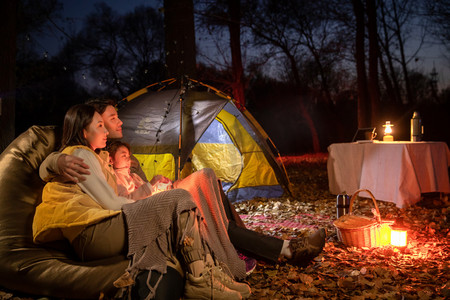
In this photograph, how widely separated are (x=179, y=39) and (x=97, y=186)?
4515 millimetres

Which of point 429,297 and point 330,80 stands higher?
point 330,80

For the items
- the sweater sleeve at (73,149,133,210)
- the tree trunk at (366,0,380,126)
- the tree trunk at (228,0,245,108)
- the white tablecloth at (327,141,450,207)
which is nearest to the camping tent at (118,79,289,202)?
the white tablecloth at (327,141,450,207)

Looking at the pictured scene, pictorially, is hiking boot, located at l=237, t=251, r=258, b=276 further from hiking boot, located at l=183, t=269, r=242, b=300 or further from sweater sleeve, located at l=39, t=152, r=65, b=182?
sweater sleeve, located at l=39, t=152, r=65, b=182

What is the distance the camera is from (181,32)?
5.98 m

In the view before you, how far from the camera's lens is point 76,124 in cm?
207

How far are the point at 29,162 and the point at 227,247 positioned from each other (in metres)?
1.39

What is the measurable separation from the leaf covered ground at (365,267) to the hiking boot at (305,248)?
9 cm

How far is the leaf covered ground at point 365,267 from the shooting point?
88.9 inches

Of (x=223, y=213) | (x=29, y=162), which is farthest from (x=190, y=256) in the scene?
(x=29, y=162)

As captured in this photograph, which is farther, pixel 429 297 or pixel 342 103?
pixel 342 103

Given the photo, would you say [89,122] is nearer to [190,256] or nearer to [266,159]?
[190,256]

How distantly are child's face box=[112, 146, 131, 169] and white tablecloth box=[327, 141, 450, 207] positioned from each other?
3.39 metres

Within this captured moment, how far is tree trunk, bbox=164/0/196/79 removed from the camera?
5.91 metres

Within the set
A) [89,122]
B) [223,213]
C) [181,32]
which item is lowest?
[223,213]
